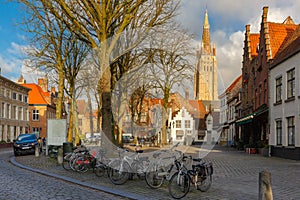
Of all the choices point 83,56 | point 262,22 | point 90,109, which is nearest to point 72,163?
point 90,109

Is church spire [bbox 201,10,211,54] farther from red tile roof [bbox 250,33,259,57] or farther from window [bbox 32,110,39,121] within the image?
window [bbox 32,110,39,121]

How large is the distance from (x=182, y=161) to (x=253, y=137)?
26308mm

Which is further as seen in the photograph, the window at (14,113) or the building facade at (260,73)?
the window at (14,113)

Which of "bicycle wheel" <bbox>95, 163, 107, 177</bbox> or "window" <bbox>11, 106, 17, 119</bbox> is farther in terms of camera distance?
"window" <bbox>11, 106, 17, 119</bbox>

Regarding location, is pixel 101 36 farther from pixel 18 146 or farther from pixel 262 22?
pixel 262 22

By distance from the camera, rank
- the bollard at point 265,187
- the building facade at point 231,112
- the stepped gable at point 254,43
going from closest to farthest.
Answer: the bollard at point 265,187 < the stepped gable at point 254,43 < the building facade at point 231,112

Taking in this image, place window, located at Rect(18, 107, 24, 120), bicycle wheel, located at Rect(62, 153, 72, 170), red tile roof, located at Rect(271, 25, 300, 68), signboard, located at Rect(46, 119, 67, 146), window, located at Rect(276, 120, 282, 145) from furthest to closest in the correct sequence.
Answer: window, located at Rect(18, 107, 24, 120) → window, located at Rect(276, 120, 282, 145) → red tile roof, located at Rect(271, 25, 300, 68) → signboard, located at Rect(46, 119, 67, 146) → bicycle wheel, located at Rect(62, 153, 72, 170)

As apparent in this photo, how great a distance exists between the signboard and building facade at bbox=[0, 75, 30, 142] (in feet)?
80.7

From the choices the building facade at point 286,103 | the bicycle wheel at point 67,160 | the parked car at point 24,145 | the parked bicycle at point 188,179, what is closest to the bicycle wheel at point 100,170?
the bicycle wheel at point 67,160

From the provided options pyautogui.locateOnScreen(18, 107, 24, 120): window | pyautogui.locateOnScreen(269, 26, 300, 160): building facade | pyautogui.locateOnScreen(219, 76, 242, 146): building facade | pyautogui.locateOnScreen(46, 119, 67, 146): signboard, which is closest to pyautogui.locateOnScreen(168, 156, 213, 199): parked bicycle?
pyautogui.locateOnScreen(46, 119, 67, 146): signboard

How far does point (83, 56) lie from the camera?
85.1ft

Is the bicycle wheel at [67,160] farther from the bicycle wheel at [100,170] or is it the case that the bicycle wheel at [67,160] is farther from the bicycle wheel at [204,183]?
the bicycle wheel at [204,183]

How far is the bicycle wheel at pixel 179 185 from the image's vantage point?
9.02 meters

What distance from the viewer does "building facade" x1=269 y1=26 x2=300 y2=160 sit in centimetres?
2223
